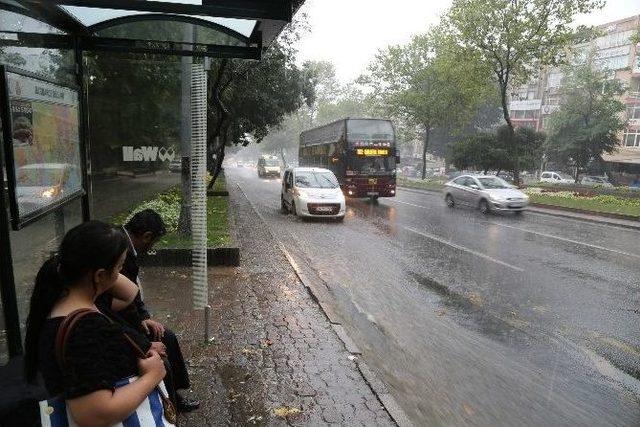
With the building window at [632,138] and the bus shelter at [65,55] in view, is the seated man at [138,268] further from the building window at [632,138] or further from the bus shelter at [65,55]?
the building window at [632,138]

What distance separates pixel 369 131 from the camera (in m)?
20.6

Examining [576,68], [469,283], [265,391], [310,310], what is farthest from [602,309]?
[576,68]

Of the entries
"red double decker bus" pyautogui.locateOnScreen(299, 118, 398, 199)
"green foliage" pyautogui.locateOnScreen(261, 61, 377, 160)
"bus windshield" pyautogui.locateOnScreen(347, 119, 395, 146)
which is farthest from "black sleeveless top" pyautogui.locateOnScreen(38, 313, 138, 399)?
"green foliage" pyautogui.locateOnScreen(261, 61, 377, 160)

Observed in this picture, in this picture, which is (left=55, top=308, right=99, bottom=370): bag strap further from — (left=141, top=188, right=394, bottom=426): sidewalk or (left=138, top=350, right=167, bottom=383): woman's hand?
(left=141, top=188, right=394, bottom=426): sidewalk

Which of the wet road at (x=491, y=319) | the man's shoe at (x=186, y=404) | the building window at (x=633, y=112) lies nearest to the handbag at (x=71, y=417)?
the man's shoe at (x=186, y=404)

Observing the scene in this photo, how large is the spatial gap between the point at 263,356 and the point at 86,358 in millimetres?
3201

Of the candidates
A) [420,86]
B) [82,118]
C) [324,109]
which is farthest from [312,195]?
[324,109]

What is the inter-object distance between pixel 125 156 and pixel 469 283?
5721 millimetres

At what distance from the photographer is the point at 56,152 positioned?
3.55m

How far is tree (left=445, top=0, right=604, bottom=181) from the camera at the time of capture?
2419cm

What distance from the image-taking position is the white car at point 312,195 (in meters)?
14.3

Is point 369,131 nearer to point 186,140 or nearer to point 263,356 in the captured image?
point 186,140

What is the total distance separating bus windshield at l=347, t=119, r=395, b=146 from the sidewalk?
1385 cm

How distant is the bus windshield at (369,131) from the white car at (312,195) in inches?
196
